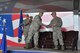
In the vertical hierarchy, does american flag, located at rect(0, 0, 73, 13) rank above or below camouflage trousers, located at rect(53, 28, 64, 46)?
above

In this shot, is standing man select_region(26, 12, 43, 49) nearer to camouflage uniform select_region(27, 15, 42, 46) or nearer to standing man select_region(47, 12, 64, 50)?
camouflage uniform select_region(27, 15, 42, 46)

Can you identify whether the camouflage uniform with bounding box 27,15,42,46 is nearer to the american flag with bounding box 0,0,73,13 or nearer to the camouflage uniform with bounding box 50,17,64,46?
the camouflage uniform with bounding box 50,17,64,46

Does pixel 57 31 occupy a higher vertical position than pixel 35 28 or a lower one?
lower

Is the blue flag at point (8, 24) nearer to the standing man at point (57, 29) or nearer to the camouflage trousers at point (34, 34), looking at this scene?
the camouflage trousers at point (34, 34)

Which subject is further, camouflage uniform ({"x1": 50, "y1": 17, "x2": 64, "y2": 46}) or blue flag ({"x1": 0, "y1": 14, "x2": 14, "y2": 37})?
blue flag ({"x1": 0, "y1": 14, "x2": 14, "y2": 37})

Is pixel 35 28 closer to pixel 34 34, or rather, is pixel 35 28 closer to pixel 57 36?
pixel 34 34

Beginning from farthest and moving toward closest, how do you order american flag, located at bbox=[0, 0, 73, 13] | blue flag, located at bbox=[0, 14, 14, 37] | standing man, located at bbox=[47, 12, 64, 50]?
blue flag, located at bbox=[0, 14, 14, 37], american flag, located at bbox=[0, 0, 73, 13], standing man, located at bbox=[47, 12, 64, 50]

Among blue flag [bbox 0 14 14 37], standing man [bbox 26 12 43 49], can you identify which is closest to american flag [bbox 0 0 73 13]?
blue flag [bbox 0 14 14 37]

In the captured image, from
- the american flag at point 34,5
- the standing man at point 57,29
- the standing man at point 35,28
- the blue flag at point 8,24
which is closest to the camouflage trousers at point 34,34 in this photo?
the standing man at point 35,28

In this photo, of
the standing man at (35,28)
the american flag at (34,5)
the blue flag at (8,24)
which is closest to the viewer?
the standing man at (35,28)

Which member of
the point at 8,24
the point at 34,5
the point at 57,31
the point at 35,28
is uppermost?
the point at 34,5

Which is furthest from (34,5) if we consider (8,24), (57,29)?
(57,29)

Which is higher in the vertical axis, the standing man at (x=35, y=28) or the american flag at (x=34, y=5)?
the american flag at (x=34, y=5)

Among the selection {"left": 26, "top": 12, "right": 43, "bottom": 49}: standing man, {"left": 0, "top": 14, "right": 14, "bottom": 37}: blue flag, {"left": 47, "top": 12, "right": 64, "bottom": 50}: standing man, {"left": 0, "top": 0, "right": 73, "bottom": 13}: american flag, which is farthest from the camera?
{"left": 0, "top": 14, "right": 14, "bottom": 37}: blue flag
